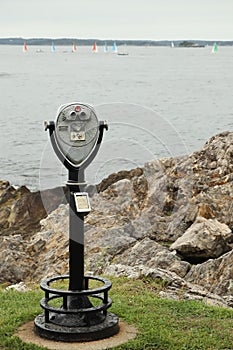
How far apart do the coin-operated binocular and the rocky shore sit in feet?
7.15

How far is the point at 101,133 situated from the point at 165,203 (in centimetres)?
686

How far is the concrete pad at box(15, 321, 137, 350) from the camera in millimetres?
7246

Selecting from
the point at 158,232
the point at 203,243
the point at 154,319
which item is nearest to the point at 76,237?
the point at 154,319

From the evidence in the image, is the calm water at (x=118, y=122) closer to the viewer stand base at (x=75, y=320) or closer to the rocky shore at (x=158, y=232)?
the rocky shore at (x=158, y=232)

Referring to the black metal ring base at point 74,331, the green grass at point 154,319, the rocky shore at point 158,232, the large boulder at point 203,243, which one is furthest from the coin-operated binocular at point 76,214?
the large boulder at point 203,243

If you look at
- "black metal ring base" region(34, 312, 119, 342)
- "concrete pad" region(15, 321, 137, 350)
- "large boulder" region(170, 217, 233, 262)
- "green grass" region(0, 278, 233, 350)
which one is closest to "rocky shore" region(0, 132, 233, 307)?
"large boulder" region(170, 217, 233, 262)

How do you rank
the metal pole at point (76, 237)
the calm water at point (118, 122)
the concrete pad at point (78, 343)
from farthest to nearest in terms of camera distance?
the calm water at point (118, 122) → the metal pole at point (76, 237) → the concrete pad at point (78, 343)

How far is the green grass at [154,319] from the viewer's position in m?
7.29

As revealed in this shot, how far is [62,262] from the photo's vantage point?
12383mm

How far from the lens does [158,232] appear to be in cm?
1334

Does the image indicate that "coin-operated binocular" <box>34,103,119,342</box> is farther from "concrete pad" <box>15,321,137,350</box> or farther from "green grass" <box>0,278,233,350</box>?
"green grass" <box>0,278,233,350</box>

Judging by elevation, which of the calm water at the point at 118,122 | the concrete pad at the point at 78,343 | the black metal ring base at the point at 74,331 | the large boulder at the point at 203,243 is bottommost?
the concrete pad at the point at 78,343

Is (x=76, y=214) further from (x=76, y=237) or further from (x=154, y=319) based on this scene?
(x=154, y=319)

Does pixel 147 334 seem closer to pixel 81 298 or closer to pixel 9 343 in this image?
pixel 81 298
